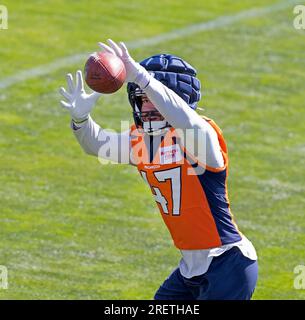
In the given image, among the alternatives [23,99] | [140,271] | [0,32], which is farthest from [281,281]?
[0,32]

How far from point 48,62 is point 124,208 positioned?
5.87m

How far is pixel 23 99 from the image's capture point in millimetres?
17312

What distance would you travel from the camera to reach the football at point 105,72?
757cm

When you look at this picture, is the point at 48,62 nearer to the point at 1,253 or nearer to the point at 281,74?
the point at 281,74

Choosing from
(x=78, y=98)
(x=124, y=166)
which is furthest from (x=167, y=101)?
(x=124, y=166)

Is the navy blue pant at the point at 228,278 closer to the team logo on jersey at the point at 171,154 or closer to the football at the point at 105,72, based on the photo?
the team logo on jersey at the point at 171,154

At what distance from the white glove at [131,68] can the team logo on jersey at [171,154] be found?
698 mm

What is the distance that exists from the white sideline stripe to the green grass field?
0.13m

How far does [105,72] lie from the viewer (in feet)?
25.1

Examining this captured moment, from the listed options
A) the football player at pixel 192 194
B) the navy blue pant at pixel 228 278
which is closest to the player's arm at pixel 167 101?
the football player at pixel 192 194

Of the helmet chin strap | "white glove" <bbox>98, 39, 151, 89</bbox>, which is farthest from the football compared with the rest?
the helmet chin strap

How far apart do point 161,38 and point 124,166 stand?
584 cm

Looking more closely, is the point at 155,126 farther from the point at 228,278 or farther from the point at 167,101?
the point at 228,278

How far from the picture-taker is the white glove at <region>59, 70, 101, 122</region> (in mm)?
8250
